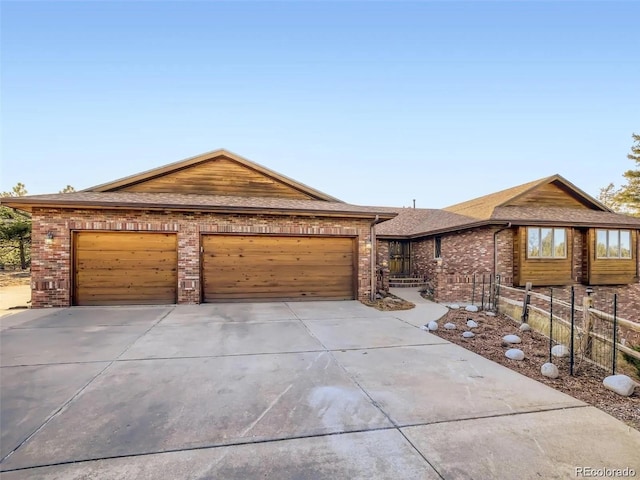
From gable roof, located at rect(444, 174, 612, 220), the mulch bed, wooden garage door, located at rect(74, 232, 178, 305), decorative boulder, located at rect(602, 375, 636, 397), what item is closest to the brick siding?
gable roof, located at rect(444, 174, 612, 220)

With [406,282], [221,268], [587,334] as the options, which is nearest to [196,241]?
[221,268]

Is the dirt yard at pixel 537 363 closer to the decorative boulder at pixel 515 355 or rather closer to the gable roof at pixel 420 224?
the decorative boulder at pixel 515 355

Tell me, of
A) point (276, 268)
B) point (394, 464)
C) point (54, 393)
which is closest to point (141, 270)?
point (276, 268)

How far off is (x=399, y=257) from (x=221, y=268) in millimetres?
10734

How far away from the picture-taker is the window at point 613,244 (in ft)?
42.1

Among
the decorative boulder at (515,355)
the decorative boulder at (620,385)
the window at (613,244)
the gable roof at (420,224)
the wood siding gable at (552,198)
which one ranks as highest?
the wood siding gable at (552,198)

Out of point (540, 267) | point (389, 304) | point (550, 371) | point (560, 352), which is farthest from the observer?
point (540, 267)

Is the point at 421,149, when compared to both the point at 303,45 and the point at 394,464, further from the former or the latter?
the point at 394,464

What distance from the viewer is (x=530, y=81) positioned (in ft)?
43.2

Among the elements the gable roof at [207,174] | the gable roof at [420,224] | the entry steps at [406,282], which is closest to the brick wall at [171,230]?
the gable roof at [207,174]

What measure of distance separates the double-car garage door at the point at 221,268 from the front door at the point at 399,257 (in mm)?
6726

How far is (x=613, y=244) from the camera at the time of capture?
13000 millimetres

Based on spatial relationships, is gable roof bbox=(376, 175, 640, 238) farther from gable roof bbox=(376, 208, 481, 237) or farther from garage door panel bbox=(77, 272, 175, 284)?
garage door panel bbox=(77, 272, 175, 284)

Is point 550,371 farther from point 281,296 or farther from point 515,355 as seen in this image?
point 281,296
